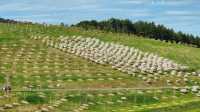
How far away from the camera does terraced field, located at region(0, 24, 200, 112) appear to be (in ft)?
190

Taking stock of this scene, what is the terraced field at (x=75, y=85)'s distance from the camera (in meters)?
57.9

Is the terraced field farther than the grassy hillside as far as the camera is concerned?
No

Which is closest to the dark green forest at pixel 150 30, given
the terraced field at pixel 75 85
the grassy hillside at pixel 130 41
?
the grassy hillside at pixel 130 41

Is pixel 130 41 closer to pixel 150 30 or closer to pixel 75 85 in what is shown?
pixel 75 85

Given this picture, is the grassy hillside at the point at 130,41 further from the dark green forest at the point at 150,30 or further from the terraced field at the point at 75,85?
the dark green forest at the point at 150,30

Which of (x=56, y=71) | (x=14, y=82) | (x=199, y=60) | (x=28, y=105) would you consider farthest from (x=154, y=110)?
(x=199, y=60)

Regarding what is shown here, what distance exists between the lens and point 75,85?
72.2 metres

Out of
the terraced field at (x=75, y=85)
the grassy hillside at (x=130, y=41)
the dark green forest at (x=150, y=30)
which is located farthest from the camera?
the dark green forest at (x=150, y=30)

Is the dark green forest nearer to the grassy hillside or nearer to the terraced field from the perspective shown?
the grassy hillside

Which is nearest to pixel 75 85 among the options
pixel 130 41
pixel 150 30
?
pixel 130 41

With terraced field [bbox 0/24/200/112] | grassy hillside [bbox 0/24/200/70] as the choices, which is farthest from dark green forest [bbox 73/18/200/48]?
terraced field [bbox 0/24/200/112]

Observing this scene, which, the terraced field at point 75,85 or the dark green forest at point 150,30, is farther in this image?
the dark green forest at point 150,30

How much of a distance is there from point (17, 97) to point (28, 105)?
1815 mm

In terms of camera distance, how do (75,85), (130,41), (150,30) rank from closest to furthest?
1. (75,85)
2. (130,41)
3. (150,30)
